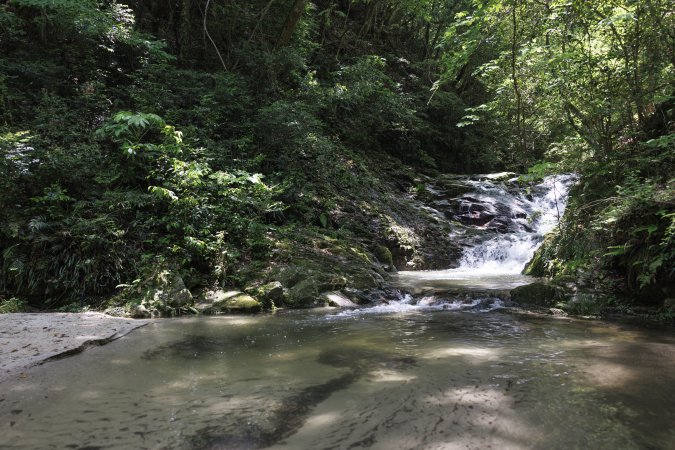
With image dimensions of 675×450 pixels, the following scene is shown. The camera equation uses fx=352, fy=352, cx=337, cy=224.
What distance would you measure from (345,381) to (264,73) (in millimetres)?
11169

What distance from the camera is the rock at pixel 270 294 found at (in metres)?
7.07

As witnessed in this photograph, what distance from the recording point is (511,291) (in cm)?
763

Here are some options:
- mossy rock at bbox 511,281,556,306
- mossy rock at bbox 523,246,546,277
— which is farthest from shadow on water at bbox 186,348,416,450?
mossy rock at bbox 523,246,546,277

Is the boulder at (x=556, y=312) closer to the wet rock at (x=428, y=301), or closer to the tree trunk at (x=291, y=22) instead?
the wet rock at (x=428, y=301)

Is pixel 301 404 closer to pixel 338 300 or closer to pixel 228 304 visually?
pixel 228 304

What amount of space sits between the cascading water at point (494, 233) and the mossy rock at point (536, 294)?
29.5 inches

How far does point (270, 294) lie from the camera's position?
7.16 metres

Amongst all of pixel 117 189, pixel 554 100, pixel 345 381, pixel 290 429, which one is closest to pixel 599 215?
pixel 554 100

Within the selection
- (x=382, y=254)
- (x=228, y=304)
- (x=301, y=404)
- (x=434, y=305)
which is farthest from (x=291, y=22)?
(x=301, y=404)

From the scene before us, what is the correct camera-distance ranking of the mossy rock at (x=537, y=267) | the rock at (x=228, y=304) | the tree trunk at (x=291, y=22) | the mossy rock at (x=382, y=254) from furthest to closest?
the tree trunk at (x=291, y=22), the mossy rock at (x=382, y=254), the mossy rock at (x=537, y=267), the rock at (x=228, y=304)

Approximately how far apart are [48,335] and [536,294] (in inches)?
321

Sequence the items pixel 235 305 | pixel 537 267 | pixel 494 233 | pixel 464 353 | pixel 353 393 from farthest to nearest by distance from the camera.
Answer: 1. pixel 494 233
2. pixel 537 267
3. pixel 235 305
4. pixel 464 353
5. pixel 353 393

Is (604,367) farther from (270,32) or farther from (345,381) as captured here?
(270,32)

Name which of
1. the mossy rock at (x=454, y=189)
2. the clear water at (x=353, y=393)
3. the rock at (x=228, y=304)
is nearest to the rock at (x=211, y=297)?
the rock at (x=228, y=304)
